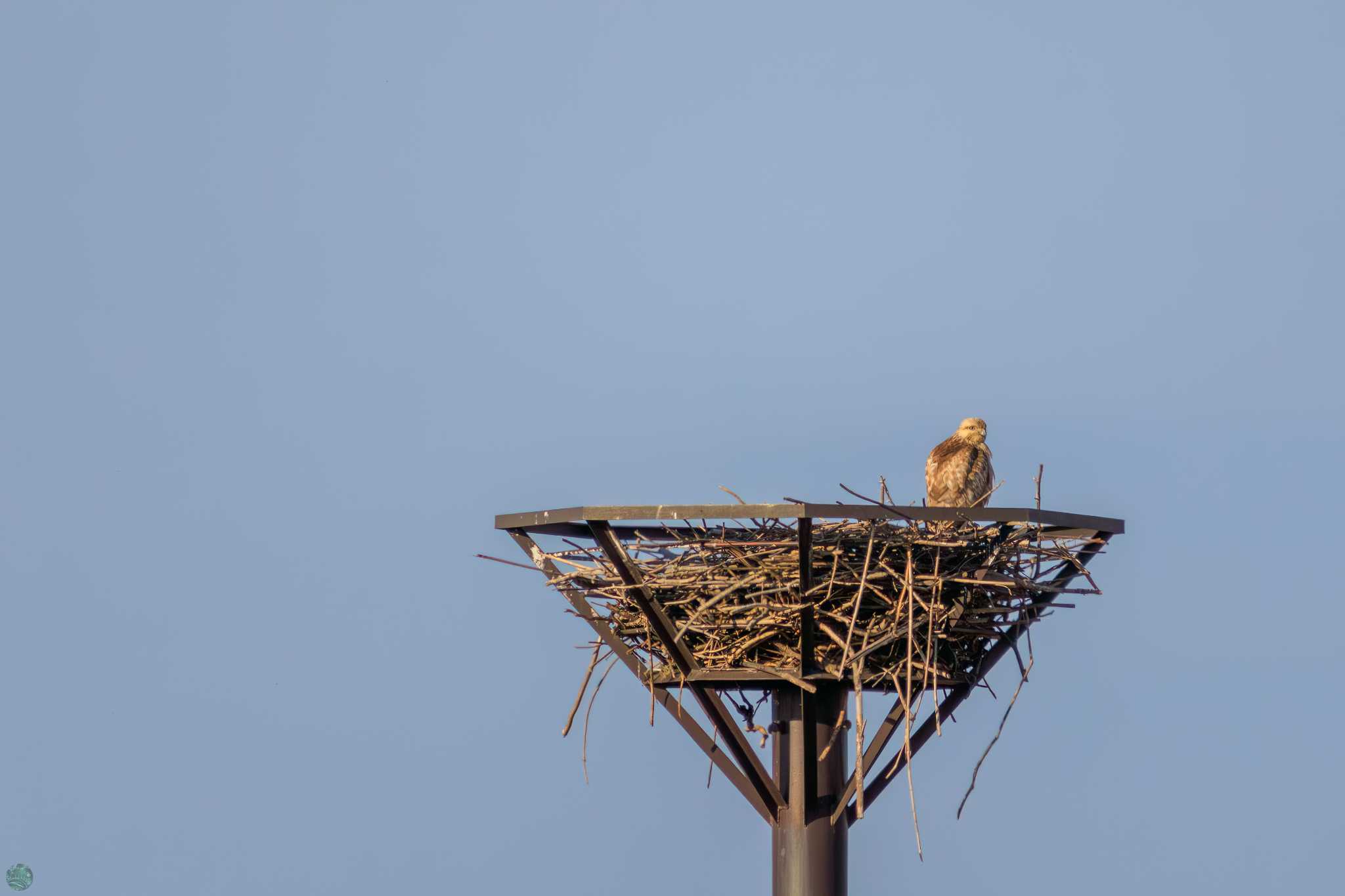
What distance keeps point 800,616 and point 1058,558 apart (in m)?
1.69

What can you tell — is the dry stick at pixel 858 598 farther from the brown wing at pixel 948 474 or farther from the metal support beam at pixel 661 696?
the brown wing at pixel 948 474

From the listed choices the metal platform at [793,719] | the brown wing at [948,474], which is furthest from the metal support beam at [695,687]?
the brown wing at [948,474]

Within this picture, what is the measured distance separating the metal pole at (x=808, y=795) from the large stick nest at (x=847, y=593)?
358 millimetres

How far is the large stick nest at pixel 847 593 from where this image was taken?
31.7 ft

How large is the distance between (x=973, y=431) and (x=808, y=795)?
354 cm

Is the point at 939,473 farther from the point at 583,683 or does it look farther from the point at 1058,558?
the point at 583,683

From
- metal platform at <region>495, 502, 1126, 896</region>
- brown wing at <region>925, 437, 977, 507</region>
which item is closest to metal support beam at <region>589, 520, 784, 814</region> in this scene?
metal platform at <region>495, 502, 1126, 896</region>

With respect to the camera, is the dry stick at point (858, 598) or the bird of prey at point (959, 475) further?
the bird of prey at point (959, 475)

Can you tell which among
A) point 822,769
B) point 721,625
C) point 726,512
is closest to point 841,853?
point 822,769

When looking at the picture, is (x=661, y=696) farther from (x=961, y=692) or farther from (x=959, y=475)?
(x=959, y=475)

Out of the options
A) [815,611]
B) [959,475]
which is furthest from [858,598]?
[959,475]

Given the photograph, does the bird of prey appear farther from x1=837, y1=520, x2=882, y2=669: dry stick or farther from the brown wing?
x1=837, y1=520, x2=882, y2=669: dry stick

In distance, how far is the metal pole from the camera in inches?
393

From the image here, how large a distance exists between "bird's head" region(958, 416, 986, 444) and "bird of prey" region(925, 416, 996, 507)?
135mm
